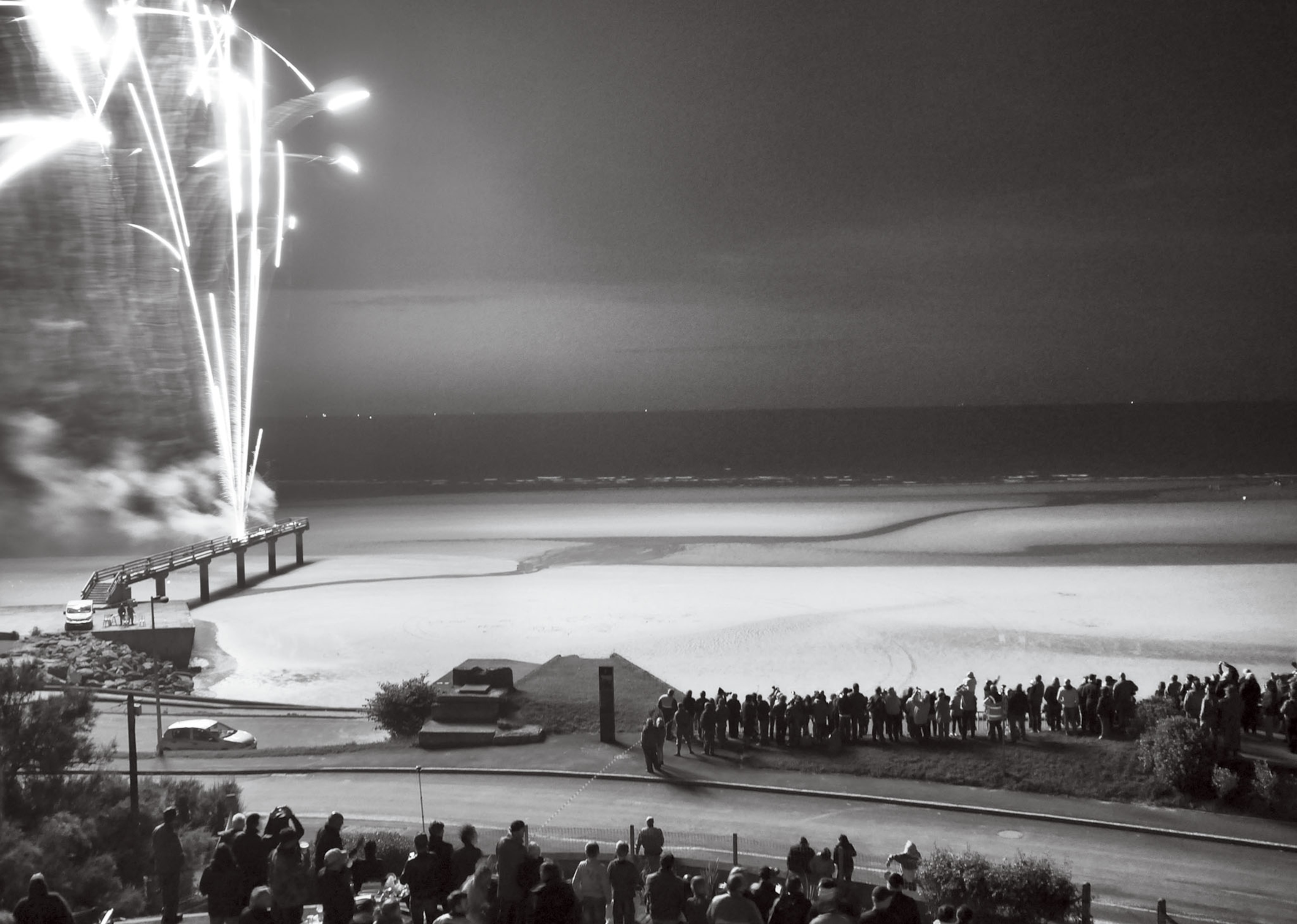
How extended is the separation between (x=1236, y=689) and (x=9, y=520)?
54.3m

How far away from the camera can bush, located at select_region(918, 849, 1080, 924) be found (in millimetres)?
10766

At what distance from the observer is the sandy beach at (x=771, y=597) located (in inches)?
1116

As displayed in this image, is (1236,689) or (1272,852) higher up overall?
(1236,689)

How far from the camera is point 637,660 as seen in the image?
29250mm

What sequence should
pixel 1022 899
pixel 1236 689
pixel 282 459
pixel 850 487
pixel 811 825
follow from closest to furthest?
pixel 1022 899
pixel 811 825
pixel 1236 689
pixel 850 487
pixel 282 459

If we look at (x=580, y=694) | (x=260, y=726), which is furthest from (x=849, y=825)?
(x=260, y=726)

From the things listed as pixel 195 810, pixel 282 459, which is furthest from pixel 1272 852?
pixel 282 459

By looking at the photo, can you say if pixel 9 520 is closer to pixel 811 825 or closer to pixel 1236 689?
pixel 811 825

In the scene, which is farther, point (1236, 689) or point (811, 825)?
point (1236, 689)

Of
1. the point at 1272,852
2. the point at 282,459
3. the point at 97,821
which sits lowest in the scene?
the point at 1272,852

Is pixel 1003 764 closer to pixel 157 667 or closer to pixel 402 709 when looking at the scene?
pixel 402 709

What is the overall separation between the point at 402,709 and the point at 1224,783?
14.5 meters

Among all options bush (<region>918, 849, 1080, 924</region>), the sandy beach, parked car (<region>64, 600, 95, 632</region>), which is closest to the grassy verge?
bush (<region>918, 849, 1080, 924</region>)

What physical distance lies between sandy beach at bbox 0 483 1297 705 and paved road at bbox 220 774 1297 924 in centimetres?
930
